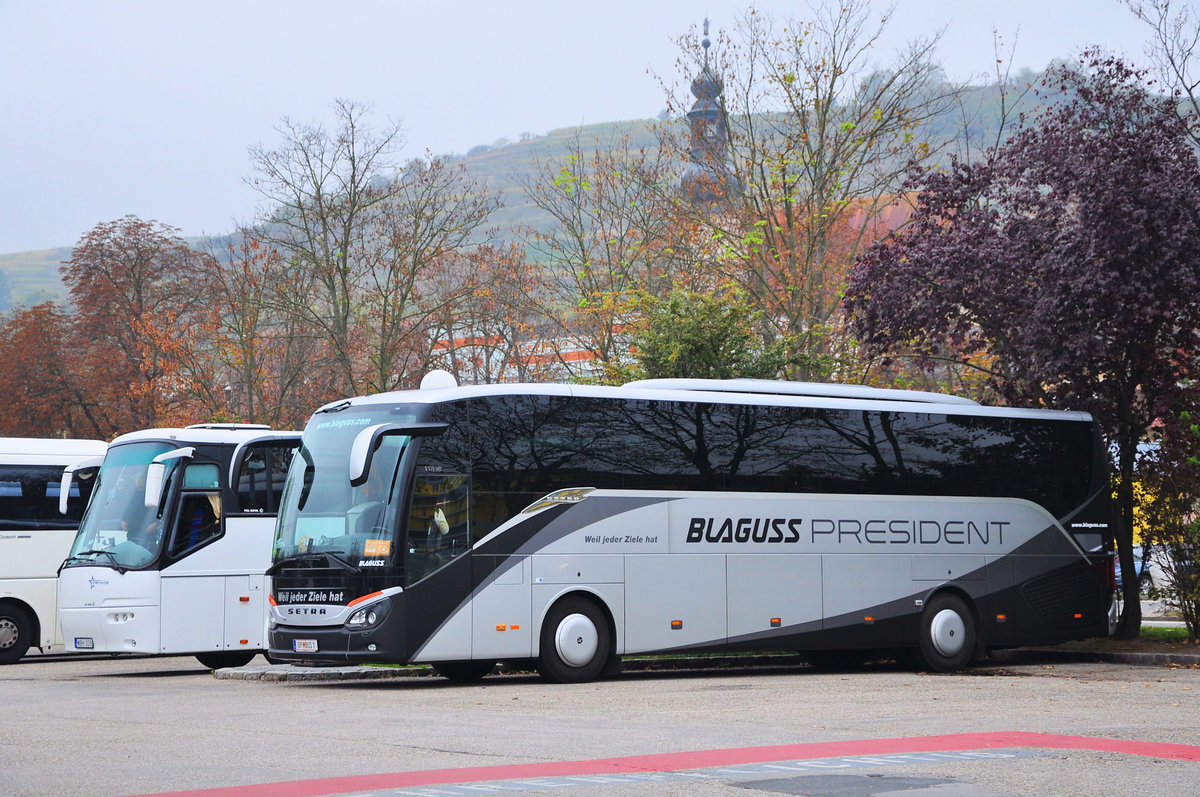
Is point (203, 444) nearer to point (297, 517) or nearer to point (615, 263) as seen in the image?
point (297, 517)

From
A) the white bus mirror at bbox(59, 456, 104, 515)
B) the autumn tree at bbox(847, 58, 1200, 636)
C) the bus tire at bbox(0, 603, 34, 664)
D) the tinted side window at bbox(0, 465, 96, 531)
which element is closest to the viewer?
the autumn tree at bbox(847, 58, 1200, 636)

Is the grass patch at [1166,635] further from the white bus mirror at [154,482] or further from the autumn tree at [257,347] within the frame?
the autumn tree at [257,347]

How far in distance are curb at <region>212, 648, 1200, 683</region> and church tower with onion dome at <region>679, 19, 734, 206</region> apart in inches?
478

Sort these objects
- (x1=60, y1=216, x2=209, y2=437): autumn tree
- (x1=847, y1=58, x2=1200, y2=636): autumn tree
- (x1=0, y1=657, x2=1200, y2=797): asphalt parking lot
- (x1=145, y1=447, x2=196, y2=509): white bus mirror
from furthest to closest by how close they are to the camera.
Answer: (x1=60, y1=216, x2=209, y2=437): autumn tree
(x1=847, y1=58, x2=1200, y2=636): autumn tree
(x1=145, y1=447, x2=196, y2=509): white bus mirror
(x1=0, y1=657, x2=1200, y2=797): asphalt parking lot

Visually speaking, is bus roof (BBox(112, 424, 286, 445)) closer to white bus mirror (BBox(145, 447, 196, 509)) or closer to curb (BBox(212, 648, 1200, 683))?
white bus mirror (BBox(145, 447, 196, 509))

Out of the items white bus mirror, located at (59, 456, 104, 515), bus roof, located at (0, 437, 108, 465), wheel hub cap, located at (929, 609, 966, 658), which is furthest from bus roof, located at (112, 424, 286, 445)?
wheel hub cap, located at (929, 609, 966, 658)

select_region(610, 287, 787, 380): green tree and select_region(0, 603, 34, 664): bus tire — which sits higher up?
select_region(610, 287, 787, 380): green tree

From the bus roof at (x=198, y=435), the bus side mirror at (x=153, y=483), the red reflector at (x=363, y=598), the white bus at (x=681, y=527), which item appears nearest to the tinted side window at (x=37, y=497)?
the bus roof at (x=198, y=435)

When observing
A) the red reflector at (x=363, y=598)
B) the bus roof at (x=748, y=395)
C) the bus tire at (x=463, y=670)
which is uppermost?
the bus roof at (x=748, y=395)

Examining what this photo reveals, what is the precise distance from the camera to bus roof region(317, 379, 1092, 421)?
16594mm

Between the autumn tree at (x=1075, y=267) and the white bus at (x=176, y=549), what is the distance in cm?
993

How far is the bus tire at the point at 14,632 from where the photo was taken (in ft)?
72.6

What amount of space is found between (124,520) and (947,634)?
448 inches

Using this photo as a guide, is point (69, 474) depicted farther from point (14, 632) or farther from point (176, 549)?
point (14, 632)
